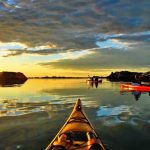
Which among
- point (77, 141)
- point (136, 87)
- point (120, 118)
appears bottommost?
point (120, 118)

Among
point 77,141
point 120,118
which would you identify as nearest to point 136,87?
point 120,118

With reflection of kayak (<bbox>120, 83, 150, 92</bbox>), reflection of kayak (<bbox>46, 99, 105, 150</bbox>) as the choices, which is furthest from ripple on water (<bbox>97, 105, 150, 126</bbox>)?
reflection of kayak (<bbox>120, 83, 150, 92</bbox>)

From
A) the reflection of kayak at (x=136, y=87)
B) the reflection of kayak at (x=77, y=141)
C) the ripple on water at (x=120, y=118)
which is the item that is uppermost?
the reflection of kayak at (x=136, y=87)

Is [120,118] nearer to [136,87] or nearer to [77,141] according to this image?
[77,141]

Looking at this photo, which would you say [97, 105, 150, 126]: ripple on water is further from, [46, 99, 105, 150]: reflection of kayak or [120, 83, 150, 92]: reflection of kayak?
[120, 83, 150, 92]: reflection of kayak

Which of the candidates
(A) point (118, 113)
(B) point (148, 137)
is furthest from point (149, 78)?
(B) point (148, 137)

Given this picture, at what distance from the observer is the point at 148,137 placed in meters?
21.1

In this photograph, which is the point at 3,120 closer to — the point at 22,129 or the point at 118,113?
the point at 22,129

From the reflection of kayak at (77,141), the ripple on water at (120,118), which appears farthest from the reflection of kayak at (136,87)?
the reflection of kayak at (77,141)

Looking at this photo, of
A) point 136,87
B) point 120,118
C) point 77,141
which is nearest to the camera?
point 77,141

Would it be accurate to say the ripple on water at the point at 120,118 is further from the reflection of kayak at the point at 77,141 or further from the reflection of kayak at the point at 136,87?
the reflection of kayak at the point at 136,87

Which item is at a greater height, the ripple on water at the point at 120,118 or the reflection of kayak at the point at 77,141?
the reflection of kayak at the point at 77,141

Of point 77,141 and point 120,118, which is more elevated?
point 77,141

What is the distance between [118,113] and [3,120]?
13.0 metres
